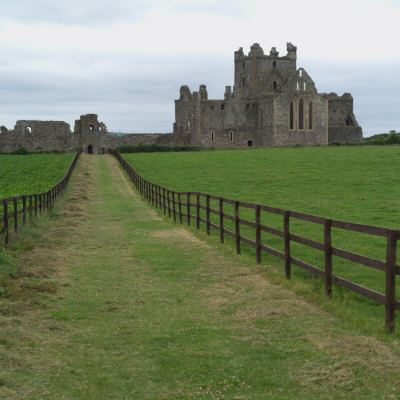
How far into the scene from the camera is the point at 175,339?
20.9 feet

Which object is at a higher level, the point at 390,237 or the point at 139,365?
the point at 390,237

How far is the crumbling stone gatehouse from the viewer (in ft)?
268

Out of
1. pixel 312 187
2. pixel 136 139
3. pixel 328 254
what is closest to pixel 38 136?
pixel 136 139

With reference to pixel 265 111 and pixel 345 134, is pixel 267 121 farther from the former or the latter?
pixel 345 134

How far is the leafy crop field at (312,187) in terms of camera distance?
12.4 metres

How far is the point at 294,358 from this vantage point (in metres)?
5.68

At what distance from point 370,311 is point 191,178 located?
2963 cm

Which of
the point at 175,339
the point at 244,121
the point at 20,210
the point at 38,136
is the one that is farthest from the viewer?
the point at 244,121

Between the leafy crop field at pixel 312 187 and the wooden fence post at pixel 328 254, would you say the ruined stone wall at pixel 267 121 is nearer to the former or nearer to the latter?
the leafy crop field at pixel 312 187

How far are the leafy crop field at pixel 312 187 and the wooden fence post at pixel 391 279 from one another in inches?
69.2

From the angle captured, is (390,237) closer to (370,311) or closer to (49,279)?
(370,311)

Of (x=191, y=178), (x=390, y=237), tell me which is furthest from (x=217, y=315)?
(x=191, y=178)

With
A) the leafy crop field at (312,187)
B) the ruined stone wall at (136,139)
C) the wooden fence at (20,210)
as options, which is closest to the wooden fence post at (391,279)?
the leafy crop field at (312,187)

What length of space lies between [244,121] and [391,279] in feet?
268
